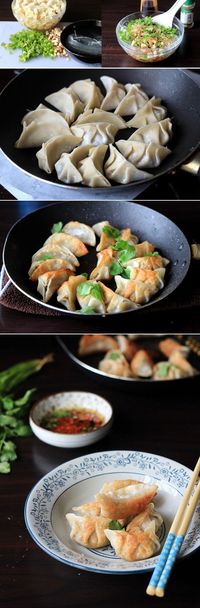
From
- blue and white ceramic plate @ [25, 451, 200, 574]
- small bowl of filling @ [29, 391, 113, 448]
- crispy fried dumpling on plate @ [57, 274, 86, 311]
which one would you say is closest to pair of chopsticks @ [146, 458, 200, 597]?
blue and white ceramic plate @ [25, 451, 200, 574]

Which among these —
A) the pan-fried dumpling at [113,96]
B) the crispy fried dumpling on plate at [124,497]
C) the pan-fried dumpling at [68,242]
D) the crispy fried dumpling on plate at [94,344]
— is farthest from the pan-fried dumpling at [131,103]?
the crispy fried dumpling on plate at [124,497]

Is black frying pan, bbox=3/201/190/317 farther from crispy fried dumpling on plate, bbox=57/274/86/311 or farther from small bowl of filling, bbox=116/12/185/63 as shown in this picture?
small bowl of filling, bbox=116/12/185/63

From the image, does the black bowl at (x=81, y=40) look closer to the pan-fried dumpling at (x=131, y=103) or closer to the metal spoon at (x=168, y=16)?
the metal spoon at (x=168, y=16)

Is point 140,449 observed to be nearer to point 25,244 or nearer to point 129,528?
point 129,528

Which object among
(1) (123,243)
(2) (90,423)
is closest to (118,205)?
(1) (123,243)

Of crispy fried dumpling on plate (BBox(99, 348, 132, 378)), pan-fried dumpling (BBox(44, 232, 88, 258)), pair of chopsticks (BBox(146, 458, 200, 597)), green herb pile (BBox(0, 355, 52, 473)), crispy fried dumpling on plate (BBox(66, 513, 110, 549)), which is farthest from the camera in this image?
crispy fried dumpling on plate (BBox(99, 348, 132, 378))

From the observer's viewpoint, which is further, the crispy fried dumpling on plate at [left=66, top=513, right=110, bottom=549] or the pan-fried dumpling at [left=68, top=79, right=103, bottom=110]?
the pan-fried dumpling at [left=68, top=79, right=103, bottom=110]

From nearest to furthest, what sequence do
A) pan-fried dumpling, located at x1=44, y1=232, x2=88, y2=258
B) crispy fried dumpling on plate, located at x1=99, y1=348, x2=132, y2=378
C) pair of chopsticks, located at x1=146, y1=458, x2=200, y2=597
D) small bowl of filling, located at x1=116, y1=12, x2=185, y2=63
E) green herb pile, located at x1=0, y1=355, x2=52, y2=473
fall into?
small bowl of filling, located at x1=116, y1=12, x2=185, y2=63 → pair of chopsticks, located at x1=146, y1=458, x2=200, y2=597 → pan-fried dumpling, located at x1=44, y1=232, x2=88, y2=258 → green herb pile, located at x1=0, y1=355, x2=52, y2=473 → crispy fried dumpling on plate, located at x1=99, y1=348, x2=132, y2=378
